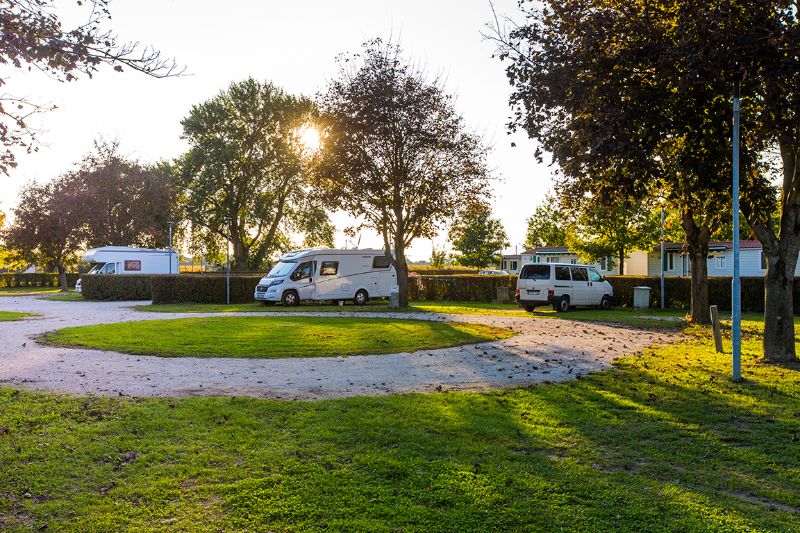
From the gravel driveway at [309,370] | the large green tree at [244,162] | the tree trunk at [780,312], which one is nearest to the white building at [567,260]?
the large green tree at [244,162]

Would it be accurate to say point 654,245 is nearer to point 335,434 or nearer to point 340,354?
point 340,354

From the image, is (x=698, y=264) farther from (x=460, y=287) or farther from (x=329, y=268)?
(x=460, y=287)

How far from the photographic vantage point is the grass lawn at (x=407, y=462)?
4004 millimetres

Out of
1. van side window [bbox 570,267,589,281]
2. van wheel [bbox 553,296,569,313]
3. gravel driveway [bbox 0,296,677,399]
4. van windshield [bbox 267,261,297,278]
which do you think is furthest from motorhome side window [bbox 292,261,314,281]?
gravel driveway [bbox 0,296,677,399]

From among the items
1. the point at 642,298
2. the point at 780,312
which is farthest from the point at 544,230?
the point at 780,312

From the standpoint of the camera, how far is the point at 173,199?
4781 centimetres

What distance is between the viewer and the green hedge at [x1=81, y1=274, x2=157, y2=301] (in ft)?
112

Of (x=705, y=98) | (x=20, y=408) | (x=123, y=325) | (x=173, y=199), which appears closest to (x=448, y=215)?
(x=123, y=325)

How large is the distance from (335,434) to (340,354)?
241 inches

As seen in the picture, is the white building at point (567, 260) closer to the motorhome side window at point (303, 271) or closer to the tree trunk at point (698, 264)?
the motorhome side window at point (303, 271)

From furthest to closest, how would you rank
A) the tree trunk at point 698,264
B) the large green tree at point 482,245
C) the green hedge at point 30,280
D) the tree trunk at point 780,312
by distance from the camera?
the large green tree at point 482,245, the green hedge at point 30,280, the tree trunk at point 698,264, the tree trunk at point 780,312

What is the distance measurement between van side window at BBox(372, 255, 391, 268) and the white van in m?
6.75

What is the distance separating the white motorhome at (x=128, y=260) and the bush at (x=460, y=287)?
19158mm

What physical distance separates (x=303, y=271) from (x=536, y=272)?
9.86 m
